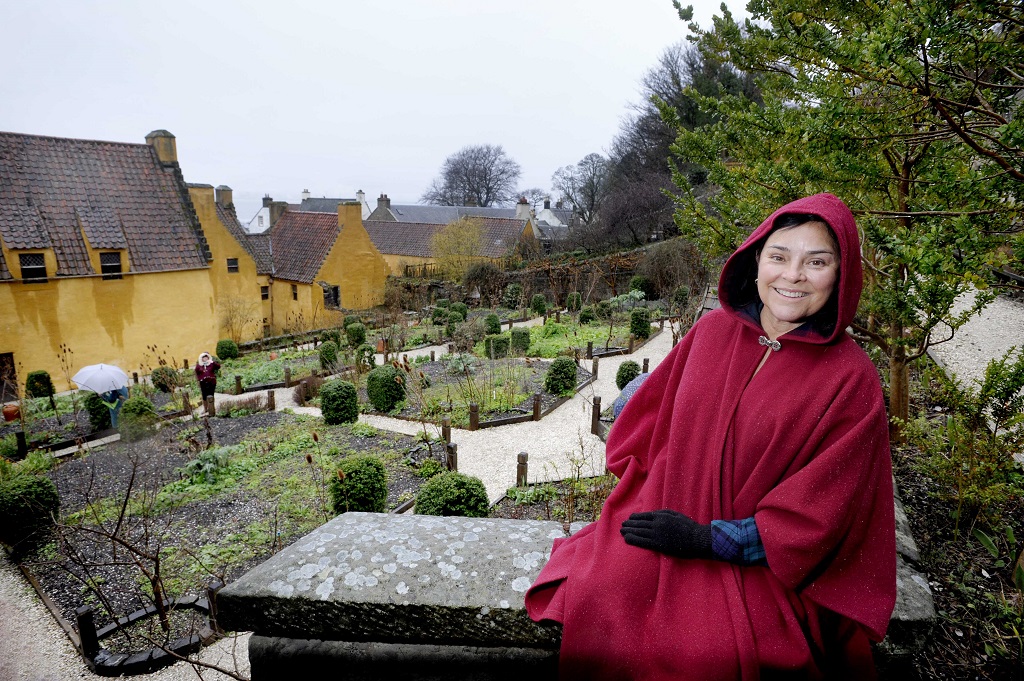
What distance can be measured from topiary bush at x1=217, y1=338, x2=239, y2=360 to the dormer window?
3.79m

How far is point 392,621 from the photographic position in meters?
1.94

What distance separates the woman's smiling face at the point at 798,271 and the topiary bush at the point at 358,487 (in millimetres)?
5495

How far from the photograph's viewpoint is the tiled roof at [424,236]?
32062mm

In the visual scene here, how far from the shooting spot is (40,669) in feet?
15.8

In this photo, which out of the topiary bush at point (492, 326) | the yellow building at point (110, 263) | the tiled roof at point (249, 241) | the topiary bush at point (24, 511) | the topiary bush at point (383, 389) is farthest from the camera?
the tiled roof at point (249, 241)

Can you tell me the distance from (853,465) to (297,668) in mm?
1996

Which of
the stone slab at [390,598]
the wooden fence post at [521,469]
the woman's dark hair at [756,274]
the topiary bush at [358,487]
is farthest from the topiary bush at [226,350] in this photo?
the woman's dark hair at [756,274]

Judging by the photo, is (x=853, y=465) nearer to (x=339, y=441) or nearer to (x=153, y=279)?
(x=339, y=441)

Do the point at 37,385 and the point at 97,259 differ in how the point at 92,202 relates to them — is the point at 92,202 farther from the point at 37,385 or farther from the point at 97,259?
the point at 37,385

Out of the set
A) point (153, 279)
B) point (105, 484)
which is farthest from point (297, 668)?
point (153, 279)

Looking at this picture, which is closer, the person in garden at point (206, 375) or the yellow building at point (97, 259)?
the person in garden at point (206, 375)

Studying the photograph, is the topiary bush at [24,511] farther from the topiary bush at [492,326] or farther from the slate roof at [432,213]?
the slate roof at [432,213]

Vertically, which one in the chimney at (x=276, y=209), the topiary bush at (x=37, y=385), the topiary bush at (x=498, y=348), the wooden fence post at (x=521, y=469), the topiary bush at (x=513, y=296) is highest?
the chimney at (x=276, y=209)

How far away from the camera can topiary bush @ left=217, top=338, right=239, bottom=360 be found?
19.7 meters
